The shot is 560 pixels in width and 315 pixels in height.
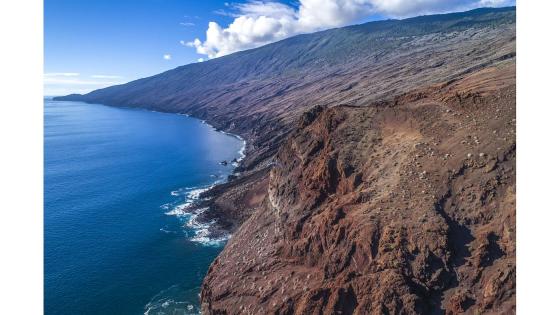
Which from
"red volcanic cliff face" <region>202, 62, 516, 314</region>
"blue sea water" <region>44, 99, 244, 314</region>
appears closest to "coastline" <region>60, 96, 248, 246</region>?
"blue sea water" <region>44, 99, 244, 314</region>

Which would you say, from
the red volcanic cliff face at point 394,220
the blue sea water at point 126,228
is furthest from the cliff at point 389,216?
the blue sea water at point 126,228

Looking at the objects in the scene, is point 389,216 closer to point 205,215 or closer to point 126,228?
point 205,215

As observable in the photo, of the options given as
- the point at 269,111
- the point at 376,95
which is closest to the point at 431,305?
the point at 376,95

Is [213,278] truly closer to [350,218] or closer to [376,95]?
[350,218]

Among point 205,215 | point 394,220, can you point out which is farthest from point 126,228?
point 394,220

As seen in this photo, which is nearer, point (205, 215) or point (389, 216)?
point (389, 216)

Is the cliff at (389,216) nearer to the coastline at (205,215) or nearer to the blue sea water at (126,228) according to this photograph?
the blue sea water at (126,228)
